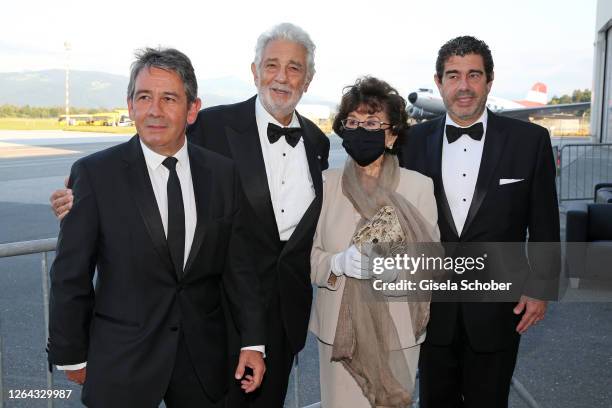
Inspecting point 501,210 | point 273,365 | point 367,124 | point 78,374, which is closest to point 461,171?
point 501,210

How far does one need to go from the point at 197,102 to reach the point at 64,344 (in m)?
1.06

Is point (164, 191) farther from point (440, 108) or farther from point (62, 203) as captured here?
point (440, 108)

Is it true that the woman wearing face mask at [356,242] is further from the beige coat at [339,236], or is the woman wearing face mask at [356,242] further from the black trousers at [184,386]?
the black trousers at [184,386]

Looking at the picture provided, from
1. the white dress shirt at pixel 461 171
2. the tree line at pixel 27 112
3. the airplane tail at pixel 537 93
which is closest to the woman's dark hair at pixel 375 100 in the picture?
the white dress shirt at pixel 461 171

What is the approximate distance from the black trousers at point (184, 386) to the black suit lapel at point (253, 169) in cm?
80

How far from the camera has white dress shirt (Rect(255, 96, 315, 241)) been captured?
2982 mm

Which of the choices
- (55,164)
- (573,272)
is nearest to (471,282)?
(573,272)

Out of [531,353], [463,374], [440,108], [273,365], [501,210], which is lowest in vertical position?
[531,353]

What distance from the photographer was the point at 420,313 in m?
2.75

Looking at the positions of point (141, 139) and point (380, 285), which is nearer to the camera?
point (141, 139)

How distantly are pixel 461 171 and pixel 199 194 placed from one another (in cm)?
146

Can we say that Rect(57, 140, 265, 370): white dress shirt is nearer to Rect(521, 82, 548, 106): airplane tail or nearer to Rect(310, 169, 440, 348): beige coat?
Rect(310, 169, 440, 348): beige coat

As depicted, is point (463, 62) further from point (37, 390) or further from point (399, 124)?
point (37, 390)

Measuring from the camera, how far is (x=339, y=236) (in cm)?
277
